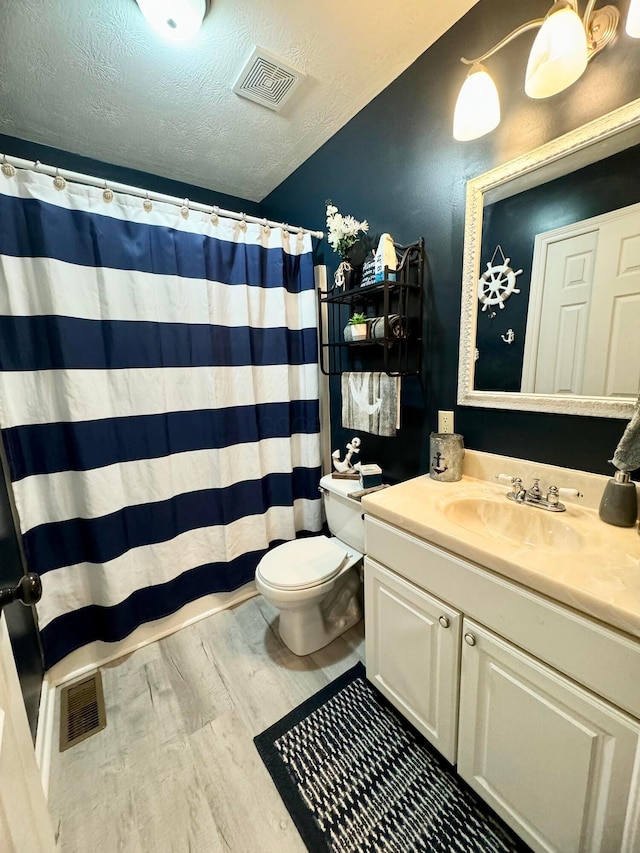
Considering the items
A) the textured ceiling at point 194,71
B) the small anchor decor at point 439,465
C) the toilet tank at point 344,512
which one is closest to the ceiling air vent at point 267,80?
the textured ceiling at point 194,71

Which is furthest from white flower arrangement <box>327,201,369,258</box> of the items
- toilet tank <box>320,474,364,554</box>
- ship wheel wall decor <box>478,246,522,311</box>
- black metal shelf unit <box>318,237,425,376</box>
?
toilet tank <box>320,474,364,554</box>

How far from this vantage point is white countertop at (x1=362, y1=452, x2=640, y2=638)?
0.67 meters

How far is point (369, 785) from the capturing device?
1062 millimetres

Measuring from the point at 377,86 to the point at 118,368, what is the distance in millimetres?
1636

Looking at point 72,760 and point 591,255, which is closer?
point 591,255

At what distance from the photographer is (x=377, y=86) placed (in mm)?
1430

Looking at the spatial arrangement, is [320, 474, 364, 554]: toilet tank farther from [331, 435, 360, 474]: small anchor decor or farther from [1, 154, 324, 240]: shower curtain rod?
[1, 154, 324, 240]: shower curtain rod

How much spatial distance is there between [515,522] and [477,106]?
1305 millimetres

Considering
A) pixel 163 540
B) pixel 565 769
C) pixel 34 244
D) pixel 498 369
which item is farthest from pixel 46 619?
pixel 498 369

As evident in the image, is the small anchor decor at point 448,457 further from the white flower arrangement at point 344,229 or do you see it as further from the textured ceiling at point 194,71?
the textured ceiling at point 194,71

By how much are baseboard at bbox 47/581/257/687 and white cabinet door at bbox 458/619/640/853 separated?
51.2 inches

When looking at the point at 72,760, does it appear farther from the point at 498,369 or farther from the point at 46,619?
the point at 498,369

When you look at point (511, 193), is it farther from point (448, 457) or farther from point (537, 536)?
point (537, 536)

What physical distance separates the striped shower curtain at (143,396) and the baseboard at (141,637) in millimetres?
62
